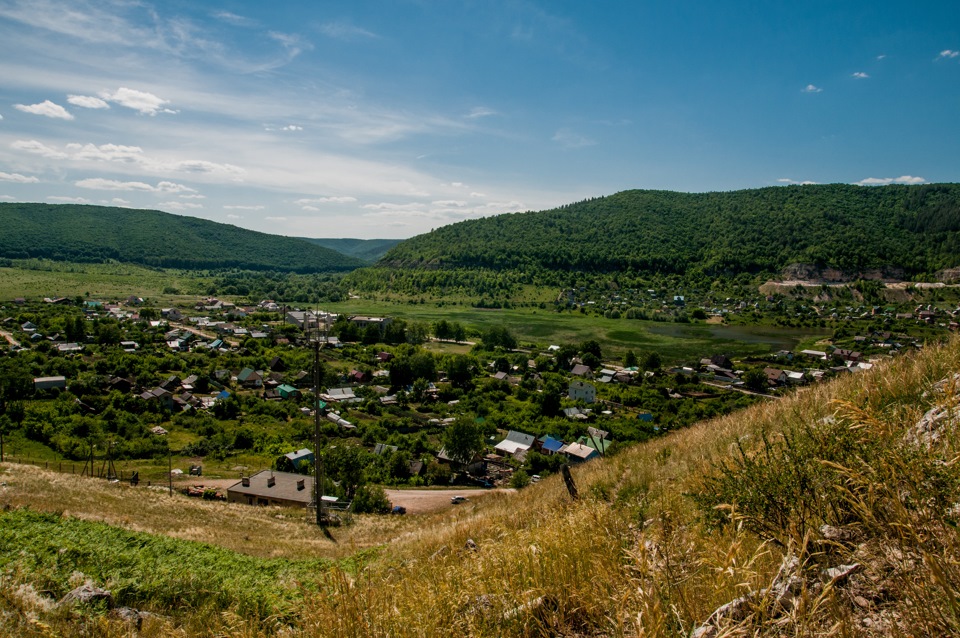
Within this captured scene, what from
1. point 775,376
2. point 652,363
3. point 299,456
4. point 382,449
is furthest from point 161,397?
point 775,376

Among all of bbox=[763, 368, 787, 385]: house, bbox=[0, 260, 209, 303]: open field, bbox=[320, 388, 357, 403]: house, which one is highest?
bbox=[0, 260, 209, 303]: open field

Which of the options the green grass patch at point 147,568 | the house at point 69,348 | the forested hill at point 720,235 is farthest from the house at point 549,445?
the forested hill at point 720,235

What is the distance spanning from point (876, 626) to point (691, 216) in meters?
189

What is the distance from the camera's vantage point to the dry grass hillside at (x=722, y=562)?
74.6 inches

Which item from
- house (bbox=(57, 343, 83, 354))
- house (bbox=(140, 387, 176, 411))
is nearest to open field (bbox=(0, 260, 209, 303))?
house (bbox=(57, 343, 83, 354))

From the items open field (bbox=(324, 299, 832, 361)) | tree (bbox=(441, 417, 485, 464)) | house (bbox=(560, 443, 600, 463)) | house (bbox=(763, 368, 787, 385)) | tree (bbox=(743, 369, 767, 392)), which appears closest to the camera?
tree (bbox=(441, 417, 485, 464))

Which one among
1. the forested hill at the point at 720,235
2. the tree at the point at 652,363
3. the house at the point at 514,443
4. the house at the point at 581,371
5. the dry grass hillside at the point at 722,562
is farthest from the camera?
the forested hill at the point at 720,235

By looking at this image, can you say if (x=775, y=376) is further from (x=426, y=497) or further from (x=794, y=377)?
(x=426, y=497)

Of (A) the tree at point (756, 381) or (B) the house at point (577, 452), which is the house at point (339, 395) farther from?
(A) the tree at point (756, 381)

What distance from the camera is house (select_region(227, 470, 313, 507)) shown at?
20.7m

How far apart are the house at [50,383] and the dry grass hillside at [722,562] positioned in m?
41.3

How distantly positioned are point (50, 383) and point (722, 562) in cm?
4983

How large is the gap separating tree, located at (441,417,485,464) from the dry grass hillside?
944 inches

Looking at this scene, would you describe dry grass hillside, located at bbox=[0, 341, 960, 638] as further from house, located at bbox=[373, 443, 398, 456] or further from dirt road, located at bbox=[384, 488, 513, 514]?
house, located at bbox=[373, 443, 398, 456]
